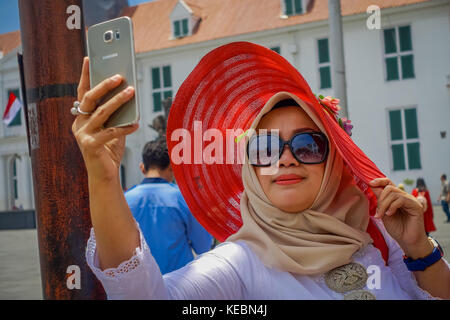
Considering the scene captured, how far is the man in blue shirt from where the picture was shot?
349cm

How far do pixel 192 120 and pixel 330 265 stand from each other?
0.86 m

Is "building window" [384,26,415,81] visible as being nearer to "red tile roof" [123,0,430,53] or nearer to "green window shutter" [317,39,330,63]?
"red tile roof" [123,0,430,53]

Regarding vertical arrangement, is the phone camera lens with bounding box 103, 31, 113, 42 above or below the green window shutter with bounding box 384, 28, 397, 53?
below

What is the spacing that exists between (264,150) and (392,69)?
17163mm

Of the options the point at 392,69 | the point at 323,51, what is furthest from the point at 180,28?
the point at 392,69

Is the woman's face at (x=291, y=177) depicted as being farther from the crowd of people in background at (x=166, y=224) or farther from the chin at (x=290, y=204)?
the crowd of people in background at (x=166, y=224)

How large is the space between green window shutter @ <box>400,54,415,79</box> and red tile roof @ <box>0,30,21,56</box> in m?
17.2

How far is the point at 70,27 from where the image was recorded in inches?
72.1

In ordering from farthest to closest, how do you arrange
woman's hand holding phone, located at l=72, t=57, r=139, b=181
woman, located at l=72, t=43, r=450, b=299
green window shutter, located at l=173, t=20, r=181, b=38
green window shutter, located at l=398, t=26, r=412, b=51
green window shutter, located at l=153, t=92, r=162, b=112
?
green window shutter, located at l=173, t=20, r=181, b=38
green window shutter, located at l=153, t=92, r=162, b=112
green window shutter, located at l=398, t=26, r=412, b=51
woman, located at l=72, t=43, r=450, b=299
woman's hand holding phone, located at l=72, t=57, r=139, b=181

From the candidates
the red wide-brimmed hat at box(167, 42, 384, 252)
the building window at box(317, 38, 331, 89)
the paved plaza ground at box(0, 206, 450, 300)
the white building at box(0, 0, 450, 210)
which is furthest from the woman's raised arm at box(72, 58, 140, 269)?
the building window at box(317, 38, 331, 89)

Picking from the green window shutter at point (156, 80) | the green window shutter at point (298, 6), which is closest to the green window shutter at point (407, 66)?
the green window shutter at point (298, 6)

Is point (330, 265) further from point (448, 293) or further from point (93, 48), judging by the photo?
point (93, 48)

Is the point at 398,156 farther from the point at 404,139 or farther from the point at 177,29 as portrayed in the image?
the point at 177,29

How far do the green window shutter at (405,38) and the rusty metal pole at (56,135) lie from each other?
682 inches
